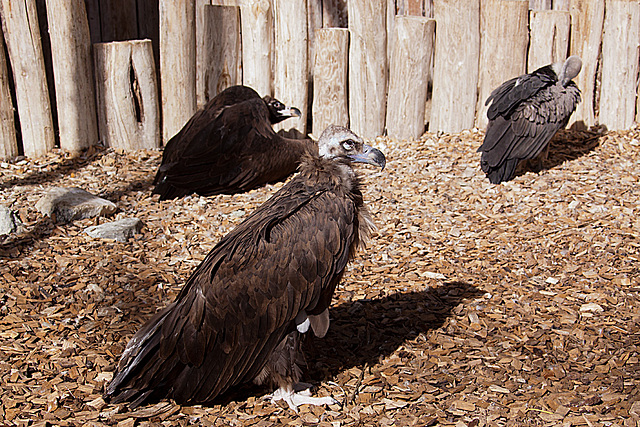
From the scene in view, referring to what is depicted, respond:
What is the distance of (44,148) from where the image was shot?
6473 millimetres

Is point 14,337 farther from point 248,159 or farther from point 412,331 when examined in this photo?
point 248,159

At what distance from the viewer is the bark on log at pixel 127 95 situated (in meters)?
6.44

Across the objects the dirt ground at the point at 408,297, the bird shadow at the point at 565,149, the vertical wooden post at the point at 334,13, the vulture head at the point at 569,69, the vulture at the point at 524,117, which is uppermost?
the vertical wooden post at the point at 334,13

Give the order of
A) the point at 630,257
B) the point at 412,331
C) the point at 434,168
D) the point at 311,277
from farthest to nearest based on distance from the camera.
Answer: the point at 434,168 → the point at 630,257 → the point at 412,331 → the point at 311,277

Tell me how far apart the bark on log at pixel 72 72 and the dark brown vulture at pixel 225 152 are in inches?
37.6

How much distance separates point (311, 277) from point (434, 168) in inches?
141

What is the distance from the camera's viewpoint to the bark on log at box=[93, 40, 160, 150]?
21.1 ft

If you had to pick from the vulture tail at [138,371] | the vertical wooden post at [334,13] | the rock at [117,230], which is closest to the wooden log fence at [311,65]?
the vertical wooden post at [334,13]

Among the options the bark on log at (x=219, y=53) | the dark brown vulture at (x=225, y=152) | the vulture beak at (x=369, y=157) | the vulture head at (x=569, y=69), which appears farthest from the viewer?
the bark on log at (x=219, y=53)

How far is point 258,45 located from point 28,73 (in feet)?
7.47

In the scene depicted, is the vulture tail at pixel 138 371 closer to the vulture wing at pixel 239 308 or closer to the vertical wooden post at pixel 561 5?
the vulture wing at pixel 239 308

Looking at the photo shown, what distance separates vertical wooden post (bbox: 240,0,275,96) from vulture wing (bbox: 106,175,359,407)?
3.96 metres

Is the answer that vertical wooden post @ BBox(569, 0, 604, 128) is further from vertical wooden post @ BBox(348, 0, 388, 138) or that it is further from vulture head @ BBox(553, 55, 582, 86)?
vertical wooden post @ BBox(348, 0, 388, 138)

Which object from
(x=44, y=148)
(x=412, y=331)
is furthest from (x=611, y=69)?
(x=44, y=148)
